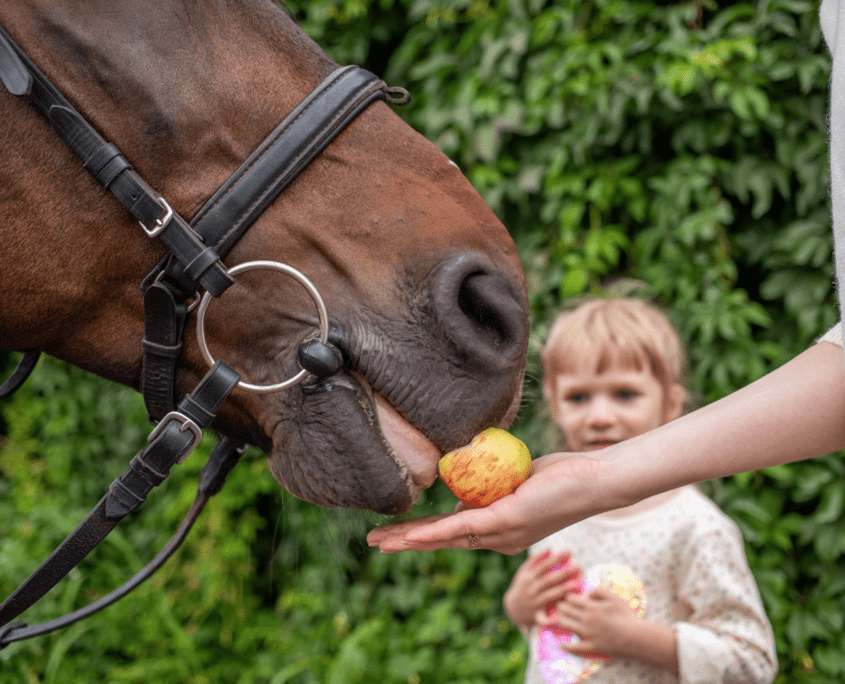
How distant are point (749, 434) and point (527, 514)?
1.12ft

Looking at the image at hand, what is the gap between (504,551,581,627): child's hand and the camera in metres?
1.65

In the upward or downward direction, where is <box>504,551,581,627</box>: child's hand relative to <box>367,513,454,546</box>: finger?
downward

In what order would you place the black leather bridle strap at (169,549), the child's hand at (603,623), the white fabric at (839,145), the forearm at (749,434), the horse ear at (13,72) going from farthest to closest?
the child's hand at (603,623) → the black leather bridle strap at (169,549) → the horse ear at (13,72) → the forearm at (749,434) → the white fabric at (839,145)

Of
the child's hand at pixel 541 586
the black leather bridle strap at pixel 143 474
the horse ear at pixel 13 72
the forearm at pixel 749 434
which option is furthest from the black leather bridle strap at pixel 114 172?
the child's hand at pixel 541 586

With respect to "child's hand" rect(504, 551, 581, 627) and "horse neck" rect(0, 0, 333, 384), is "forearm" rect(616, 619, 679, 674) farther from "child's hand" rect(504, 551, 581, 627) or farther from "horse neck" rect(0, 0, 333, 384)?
"horse neck" rect(0, 0, 333, 384)

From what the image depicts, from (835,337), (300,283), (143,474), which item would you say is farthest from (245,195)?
(835,337)

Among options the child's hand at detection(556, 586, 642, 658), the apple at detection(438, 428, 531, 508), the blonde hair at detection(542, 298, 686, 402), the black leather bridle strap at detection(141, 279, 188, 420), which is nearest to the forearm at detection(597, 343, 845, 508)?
the apple at detection(438, 428, 531, 508)

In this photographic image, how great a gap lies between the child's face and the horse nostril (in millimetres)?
789

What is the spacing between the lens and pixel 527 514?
108cm

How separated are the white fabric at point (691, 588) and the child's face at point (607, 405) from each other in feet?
0.67

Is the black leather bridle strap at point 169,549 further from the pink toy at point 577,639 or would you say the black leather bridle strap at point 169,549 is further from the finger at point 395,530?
the pink toy at point 577,639

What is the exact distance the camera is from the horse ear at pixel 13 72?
106 cm

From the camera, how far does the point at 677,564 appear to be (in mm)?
1711

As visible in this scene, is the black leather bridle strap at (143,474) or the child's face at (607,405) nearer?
the black leather bridle strap at (143,474)
